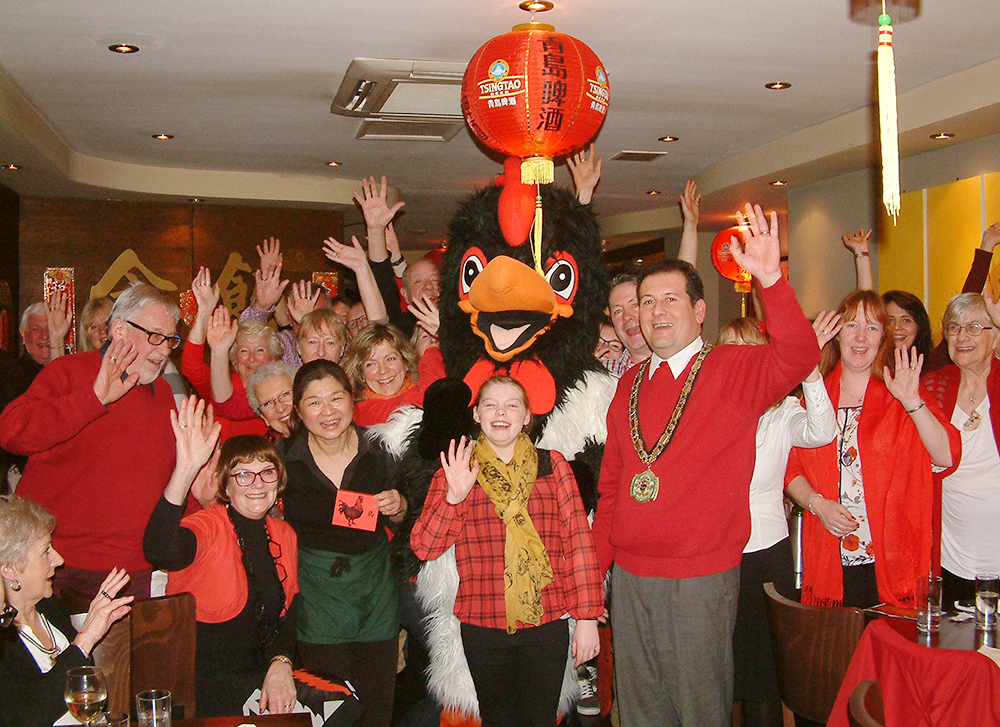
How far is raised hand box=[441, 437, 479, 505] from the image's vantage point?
2.45m

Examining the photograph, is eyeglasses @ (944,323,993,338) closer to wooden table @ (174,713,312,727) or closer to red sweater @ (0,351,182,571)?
wooden table @ (174,713,312,727)

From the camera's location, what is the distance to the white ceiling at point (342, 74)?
3721 millimetres

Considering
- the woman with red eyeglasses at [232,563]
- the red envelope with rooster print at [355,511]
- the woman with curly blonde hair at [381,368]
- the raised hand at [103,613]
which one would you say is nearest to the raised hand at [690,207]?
the woman with curly blonde hair at [381,368]

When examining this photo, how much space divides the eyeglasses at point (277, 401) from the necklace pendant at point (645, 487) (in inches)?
55.4

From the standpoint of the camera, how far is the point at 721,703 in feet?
7.40

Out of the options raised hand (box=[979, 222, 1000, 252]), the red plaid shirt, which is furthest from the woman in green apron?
raised hand (box=[979, 222, 1000, 252])

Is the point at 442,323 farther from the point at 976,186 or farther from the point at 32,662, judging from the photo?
the point at 976,186

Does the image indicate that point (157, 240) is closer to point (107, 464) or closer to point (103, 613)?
point (107, 464)

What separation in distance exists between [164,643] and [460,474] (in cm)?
87

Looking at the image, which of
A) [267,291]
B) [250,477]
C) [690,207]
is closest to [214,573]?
[250,477]

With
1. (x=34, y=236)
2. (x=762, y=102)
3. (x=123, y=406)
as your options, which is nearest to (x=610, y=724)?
(x=123, y=406)

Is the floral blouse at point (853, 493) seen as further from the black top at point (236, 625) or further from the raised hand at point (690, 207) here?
the black top at point (236, 625)

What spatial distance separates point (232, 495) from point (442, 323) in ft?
2.97

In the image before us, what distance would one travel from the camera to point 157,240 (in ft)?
24.7
